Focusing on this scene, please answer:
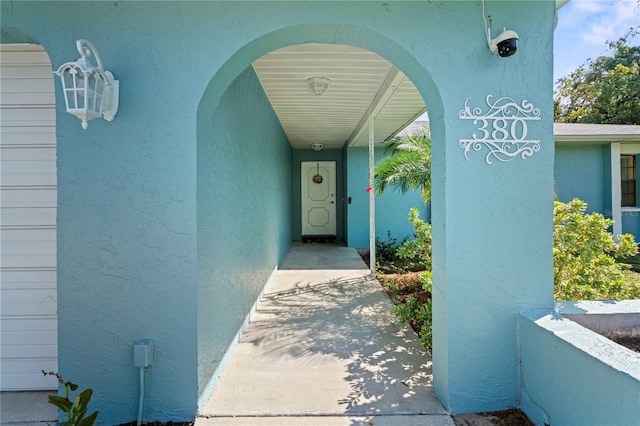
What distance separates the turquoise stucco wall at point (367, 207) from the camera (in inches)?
318

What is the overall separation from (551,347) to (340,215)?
770cm

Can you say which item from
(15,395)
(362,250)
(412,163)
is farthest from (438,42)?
(362,250)

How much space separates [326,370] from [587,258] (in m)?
2.30

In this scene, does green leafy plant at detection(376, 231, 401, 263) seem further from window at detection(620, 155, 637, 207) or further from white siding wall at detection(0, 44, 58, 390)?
window at detection(620, 155, 637, 207)

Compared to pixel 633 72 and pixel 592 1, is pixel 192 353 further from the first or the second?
pixel 633 72

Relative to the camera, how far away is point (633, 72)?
538 inches

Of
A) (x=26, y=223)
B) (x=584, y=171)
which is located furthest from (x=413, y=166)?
(x=584, y=171)

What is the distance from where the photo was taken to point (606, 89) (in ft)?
45.2

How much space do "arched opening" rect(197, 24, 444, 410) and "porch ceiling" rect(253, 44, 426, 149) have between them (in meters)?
0.22

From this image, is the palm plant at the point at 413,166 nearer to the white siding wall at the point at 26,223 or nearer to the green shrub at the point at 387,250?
the green shrub at the point at 387,250

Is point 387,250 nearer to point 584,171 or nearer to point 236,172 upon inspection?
point 236,172

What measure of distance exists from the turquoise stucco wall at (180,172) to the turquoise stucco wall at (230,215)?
0.12 m

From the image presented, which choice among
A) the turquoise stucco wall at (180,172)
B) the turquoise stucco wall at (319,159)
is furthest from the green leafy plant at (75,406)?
the turquoise stucco wall at (319,159)

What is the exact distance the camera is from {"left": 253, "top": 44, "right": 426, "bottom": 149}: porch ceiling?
313 centimetres
